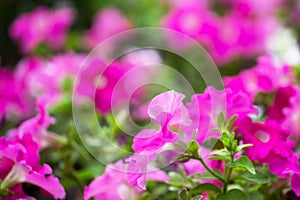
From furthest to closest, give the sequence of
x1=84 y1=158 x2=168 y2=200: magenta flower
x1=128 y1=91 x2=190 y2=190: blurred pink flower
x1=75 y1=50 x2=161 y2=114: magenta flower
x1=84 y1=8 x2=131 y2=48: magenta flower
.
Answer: x1=84 y1=8 x2=131 y2=48: magenta flower < x1=75 y1=50 x2=161 y2=114: magenta flower < x1=84 y1=158 x2=168 y2=200: magenta flower < x1=128 y1=91 x2=190 y2=190: blurred pink flower

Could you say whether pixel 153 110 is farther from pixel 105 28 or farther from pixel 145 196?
pixel 105 28

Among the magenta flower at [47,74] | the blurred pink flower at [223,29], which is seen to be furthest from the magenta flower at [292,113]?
the blurred pink flower at [223,29]

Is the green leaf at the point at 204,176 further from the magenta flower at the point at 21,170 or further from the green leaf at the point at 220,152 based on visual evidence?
the magenta flower at the point at 21,170

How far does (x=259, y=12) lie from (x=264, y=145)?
1167 mm

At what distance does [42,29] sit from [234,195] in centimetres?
107

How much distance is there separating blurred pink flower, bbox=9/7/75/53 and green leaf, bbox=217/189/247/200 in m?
1.04

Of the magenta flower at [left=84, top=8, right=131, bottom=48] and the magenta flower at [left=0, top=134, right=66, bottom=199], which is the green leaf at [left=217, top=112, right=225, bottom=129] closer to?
the magenta flower at [left=0, top=134, right=66, bottom=199]

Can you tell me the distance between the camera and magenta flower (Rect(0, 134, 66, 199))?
0.79 metres

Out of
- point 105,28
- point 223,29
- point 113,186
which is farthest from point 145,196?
point 105,28

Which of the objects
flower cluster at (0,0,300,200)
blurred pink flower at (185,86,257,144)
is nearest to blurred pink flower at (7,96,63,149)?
flower cluster at (0,0,300,200)

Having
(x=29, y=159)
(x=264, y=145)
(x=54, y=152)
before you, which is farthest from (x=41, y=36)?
(x=264, y=145)

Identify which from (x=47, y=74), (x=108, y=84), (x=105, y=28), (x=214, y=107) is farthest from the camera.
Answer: (x=105, y=28)

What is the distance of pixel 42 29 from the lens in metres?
1.70

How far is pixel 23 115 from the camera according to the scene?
1272 millimetres
